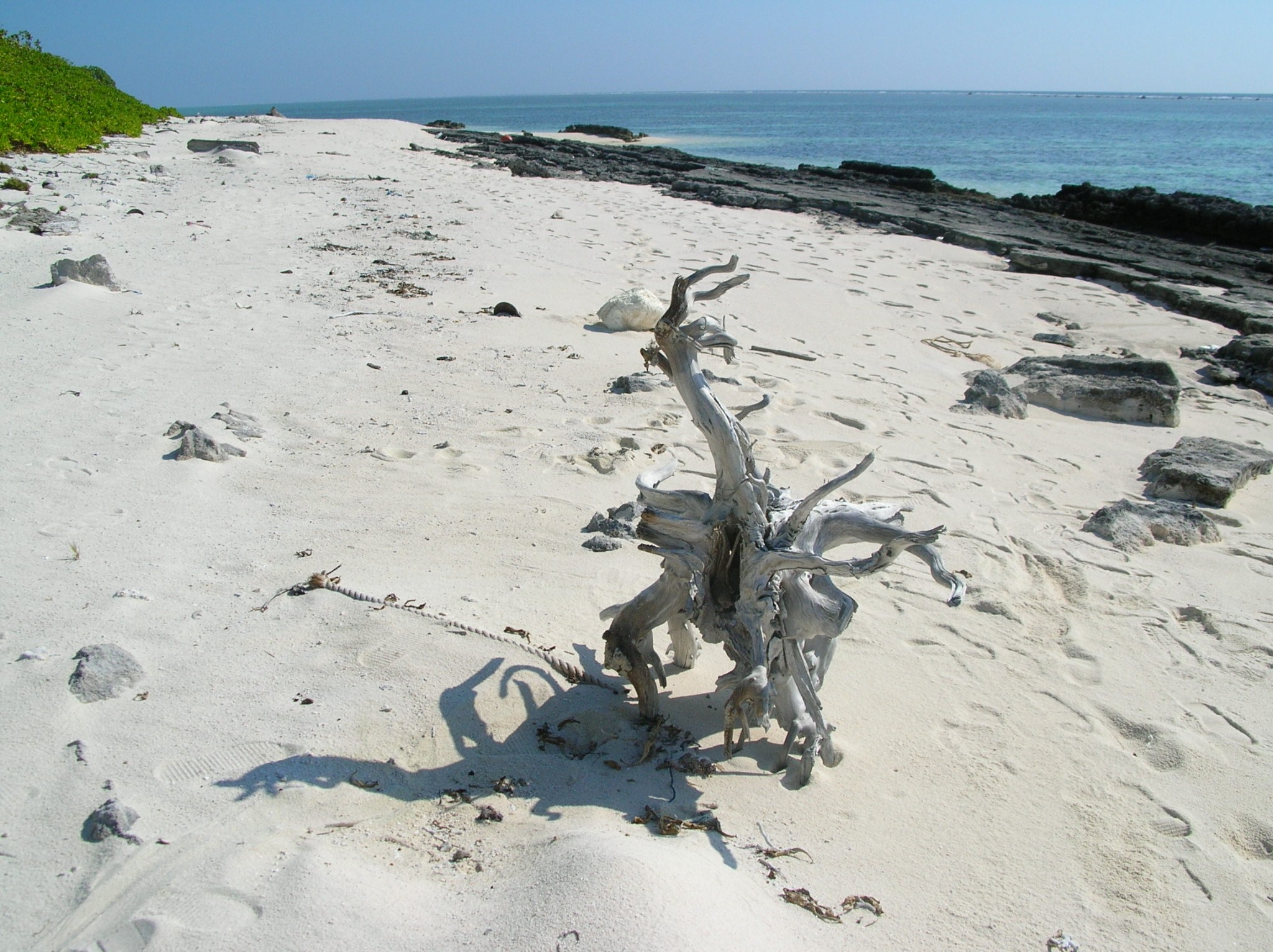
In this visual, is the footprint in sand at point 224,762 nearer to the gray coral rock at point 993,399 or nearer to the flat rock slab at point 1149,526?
the flat rock slab at point 1149,526

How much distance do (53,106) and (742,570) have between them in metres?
18.4

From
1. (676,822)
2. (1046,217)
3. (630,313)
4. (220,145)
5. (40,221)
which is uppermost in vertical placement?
(220,145)

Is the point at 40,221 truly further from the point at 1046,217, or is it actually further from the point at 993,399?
the point at 1046,217

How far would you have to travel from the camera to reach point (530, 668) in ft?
9.61

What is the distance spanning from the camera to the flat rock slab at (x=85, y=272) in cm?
631

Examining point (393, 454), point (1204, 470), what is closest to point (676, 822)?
point (393, 454)

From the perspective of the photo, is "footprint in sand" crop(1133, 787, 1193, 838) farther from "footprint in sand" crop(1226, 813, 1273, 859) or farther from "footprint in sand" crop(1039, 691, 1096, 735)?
"footprint in sand" crop(1039, 691, 1096, 735)

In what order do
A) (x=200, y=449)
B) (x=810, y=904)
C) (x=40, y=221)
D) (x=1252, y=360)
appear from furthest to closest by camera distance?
(x=40, y=221)
(x=1252, y=360)
(x=200, y=449)
(x=810, y=904)

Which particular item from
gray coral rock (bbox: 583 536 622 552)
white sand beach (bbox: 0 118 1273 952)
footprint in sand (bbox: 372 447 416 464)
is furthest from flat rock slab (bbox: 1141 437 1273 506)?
footprint in sand (bbox: 372 447 416 464)

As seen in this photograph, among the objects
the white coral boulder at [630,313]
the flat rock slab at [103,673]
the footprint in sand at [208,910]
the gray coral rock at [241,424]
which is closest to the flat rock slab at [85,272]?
the gray coral rock at [241,424]

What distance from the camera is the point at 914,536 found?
2312mm

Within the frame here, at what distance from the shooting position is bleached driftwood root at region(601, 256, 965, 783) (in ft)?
8.30

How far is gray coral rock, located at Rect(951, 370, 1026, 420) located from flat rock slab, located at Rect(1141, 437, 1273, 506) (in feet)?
3.01

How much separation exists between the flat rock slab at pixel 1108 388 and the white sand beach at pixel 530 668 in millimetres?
202
